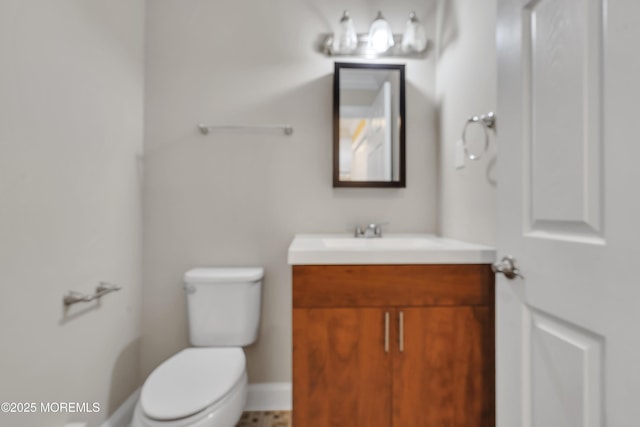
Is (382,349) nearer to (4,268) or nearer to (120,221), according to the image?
(4,268)

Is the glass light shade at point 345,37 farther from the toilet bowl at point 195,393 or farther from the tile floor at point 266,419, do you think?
the tile floor at point 266,419

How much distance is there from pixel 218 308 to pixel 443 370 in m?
0.98

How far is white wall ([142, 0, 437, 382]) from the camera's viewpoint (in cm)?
159

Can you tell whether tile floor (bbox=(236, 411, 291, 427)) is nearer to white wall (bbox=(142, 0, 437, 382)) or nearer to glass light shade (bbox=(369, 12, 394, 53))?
white wall (bbox=(142, 0, 437, 382))

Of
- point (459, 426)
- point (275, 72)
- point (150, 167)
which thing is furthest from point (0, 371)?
point (275, 72)

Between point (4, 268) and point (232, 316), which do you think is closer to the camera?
point (4, 268)

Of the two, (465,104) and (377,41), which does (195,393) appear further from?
(377,41)

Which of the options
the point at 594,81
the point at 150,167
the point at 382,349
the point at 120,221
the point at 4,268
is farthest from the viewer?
the point at 150,167

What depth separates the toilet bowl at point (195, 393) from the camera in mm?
961

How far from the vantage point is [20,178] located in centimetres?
89

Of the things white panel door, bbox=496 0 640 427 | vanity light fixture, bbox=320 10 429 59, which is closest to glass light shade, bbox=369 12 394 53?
vanity light fixture, bbox=320 10 429 59

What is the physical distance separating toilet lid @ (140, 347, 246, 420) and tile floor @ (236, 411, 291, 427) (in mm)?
431

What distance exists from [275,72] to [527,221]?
1381 mm

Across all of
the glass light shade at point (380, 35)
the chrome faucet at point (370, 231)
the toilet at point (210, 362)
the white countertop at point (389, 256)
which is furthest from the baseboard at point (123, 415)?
the glass light shade at point (380, 35)
